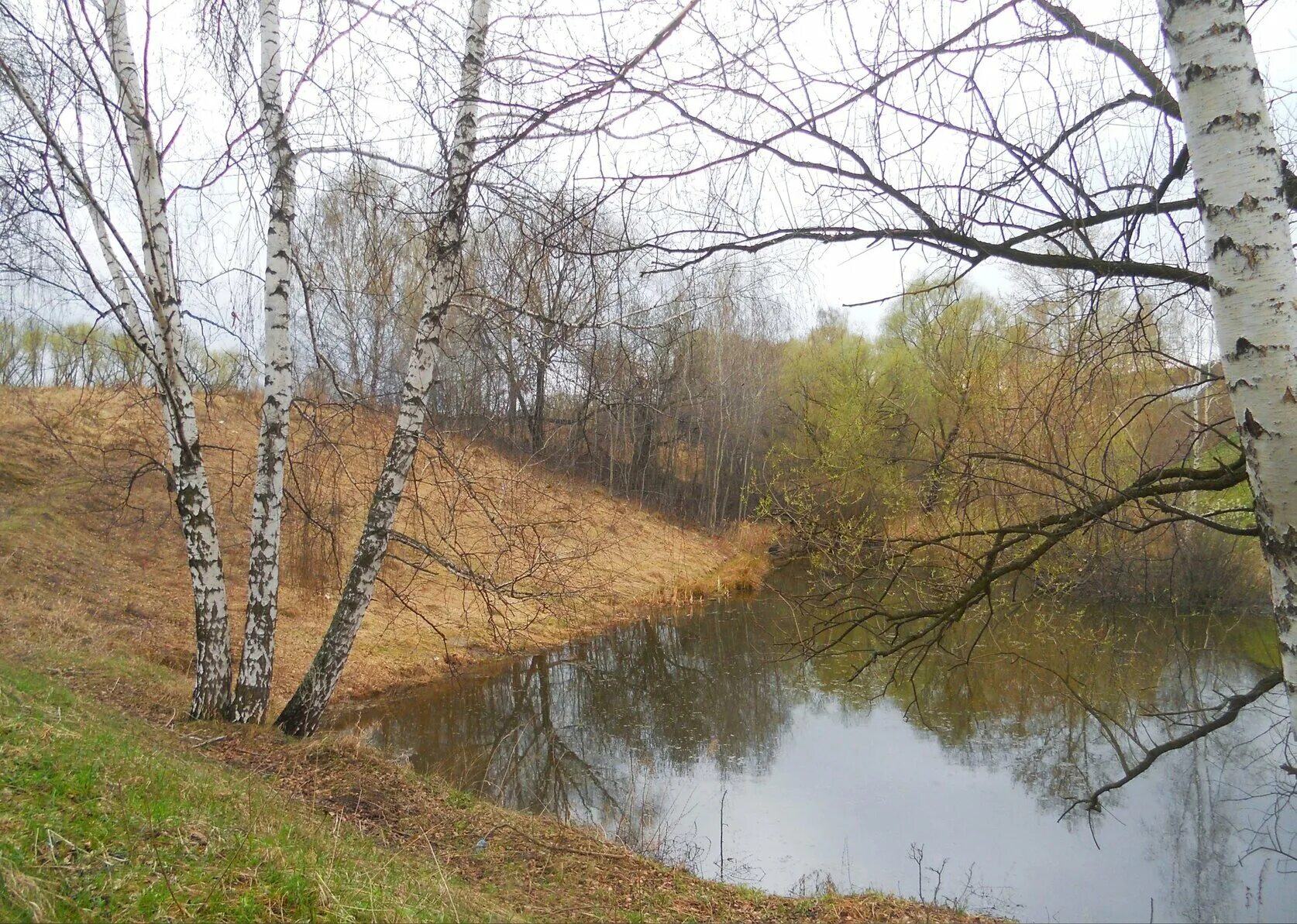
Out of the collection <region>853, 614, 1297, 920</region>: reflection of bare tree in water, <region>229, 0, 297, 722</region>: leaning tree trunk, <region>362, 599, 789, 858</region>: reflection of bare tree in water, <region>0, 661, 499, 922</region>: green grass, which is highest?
<region>229, 0, 297, 722</region>: leaning tree trunk

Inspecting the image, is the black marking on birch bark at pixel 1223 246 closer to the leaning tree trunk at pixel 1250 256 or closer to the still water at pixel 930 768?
the leaning tree trunk at pixel 1250 256

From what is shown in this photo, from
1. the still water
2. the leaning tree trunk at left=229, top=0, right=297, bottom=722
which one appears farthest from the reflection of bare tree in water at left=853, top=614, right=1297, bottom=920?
the leaning tree trunk at left=229, top=0, right=297, bottom=722

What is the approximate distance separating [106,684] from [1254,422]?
8615mm

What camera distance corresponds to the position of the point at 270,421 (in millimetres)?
6535

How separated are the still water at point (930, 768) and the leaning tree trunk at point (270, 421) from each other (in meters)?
2.68

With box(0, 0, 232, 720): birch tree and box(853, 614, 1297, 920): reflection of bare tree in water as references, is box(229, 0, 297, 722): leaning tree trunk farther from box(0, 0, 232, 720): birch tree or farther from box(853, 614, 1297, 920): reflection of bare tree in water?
box(853, 614, 1297, 920): reflection of bare tree in water

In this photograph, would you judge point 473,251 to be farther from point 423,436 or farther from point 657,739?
point 657,739

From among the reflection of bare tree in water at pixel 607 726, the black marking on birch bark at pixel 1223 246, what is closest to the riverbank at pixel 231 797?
the reflection of bare tree in water at pixel 607 726

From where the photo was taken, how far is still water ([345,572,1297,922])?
7.05 meters

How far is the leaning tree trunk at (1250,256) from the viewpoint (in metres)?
1.72

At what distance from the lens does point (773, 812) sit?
8.40 meters

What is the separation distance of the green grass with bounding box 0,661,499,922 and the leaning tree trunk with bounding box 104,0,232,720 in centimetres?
165

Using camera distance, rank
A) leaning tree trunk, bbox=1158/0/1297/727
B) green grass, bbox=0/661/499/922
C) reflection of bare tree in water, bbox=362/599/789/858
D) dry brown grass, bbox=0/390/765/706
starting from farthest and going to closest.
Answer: reflection of bare tree in water, bbox=362/599/789/858 → dry brown grass, bbox=0/390/765/706 → green grass, bbox=0/661/499/922 → leaning tree trunk, bbox=1158/0/1297/727

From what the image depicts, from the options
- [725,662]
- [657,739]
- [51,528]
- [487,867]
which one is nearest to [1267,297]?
[487,867]
